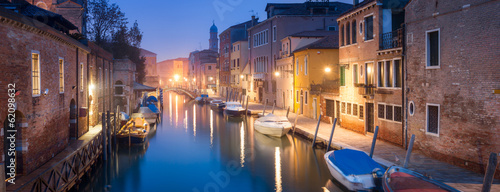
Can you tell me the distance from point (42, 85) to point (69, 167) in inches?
100

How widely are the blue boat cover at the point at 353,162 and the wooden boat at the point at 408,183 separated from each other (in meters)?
1.19

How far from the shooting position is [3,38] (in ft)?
31.9

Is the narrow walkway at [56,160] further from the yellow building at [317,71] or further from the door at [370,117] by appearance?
the yellow building at [317,71]

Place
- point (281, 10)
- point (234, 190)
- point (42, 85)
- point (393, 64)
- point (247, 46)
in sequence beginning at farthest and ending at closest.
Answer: point (247, 46)
point (281, 10)
point (393, 64)
point (234, 190)
point (42, 85)

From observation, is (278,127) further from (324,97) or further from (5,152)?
(5,152)

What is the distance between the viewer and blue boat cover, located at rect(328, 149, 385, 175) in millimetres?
12906

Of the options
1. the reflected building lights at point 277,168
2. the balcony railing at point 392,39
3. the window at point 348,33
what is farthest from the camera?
the window at point 348,33

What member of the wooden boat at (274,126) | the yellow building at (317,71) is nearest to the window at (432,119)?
the wooden boat at (274,126)

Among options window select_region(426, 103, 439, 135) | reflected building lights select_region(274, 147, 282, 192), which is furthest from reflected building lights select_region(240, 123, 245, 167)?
window select_region(426, 103, 439, 135)

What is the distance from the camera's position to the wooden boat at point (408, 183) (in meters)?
10.2

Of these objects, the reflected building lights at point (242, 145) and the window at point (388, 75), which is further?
the reflected building lights at point (242, 145)

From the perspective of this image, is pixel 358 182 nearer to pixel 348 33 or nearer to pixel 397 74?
pixel 397 74

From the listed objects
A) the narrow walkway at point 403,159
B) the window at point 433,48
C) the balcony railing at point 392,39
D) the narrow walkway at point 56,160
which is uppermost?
the balcony railing at point 392,39

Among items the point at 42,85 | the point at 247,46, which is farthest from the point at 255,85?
the point at 42,85
